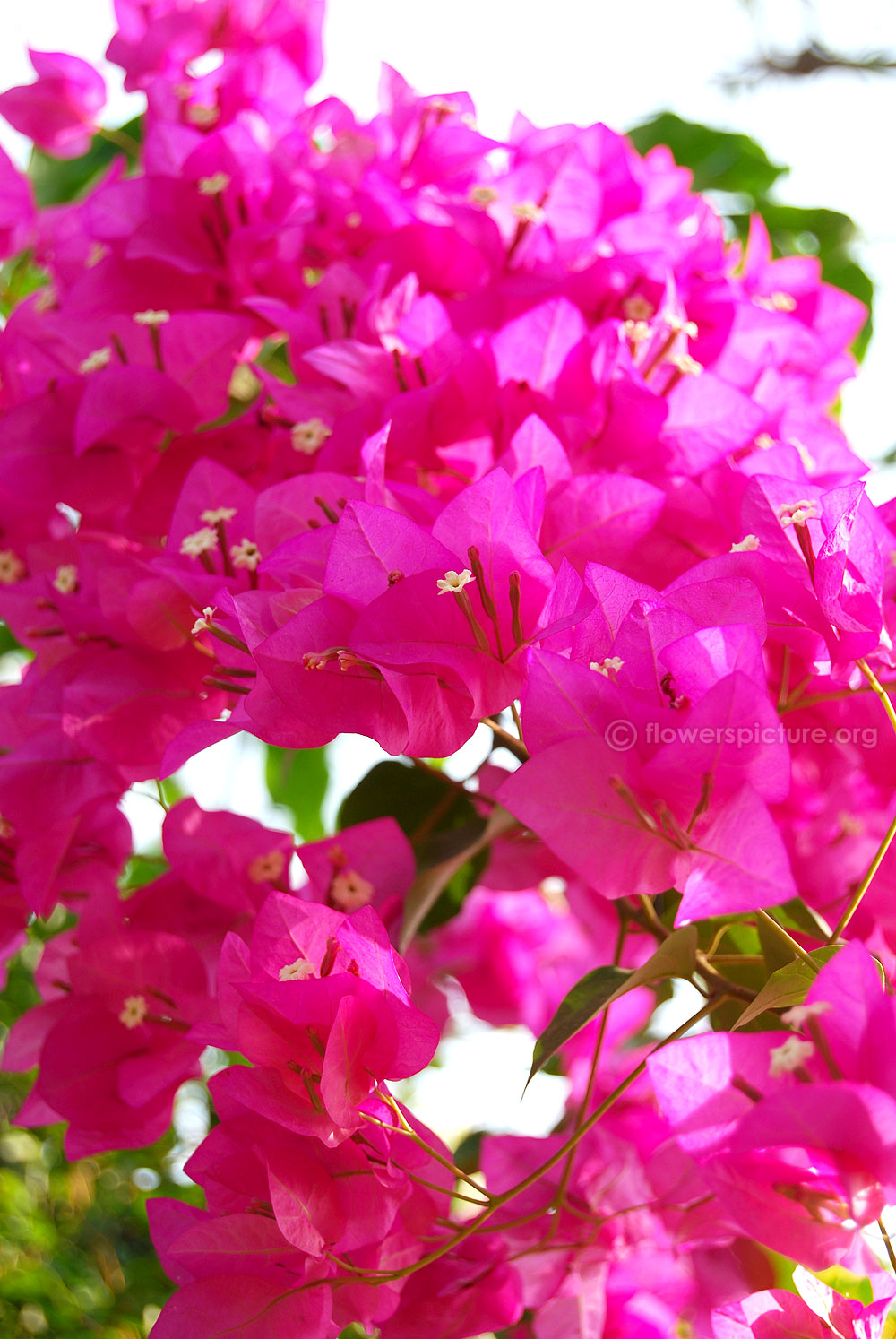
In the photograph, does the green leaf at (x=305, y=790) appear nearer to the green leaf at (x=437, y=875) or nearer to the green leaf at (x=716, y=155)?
the green leaf at (x=437, y=875)

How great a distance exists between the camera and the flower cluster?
0.46 meters

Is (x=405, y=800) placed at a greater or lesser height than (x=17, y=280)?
lesser

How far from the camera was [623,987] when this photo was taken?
0.48 m

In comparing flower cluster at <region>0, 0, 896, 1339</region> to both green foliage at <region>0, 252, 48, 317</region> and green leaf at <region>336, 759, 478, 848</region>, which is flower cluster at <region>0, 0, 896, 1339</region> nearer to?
green leaf at <region>336, 759, 478, 848</region>

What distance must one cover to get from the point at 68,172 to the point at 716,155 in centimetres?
71

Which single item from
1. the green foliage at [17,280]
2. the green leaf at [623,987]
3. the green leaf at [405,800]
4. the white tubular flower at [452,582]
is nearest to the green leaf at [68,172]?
the green foliage at [17,280]

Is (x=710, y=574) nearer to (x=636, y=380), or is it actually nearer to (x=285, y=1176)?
(x=636, y=380)

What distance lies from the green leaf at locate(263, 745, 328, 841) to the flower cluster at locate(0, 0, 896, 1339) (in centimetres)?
32

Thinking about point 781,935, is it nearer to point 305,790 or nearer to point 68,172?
point 305,790

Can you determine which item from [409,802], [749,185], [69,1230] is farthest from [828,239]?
[69,1230]

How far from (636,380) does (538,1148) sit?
470mm

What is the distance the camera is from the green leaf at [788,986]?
455 millimetres

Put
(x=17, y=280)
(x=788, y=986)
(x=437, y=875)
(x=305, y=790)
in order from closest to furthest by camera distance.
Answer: (x=788, y=986)
(x=437, y=875)
(x=17, y=280)
(x=305, y=790)

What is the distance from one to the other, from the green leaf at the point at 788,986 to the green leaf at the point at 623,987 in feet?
0.13
